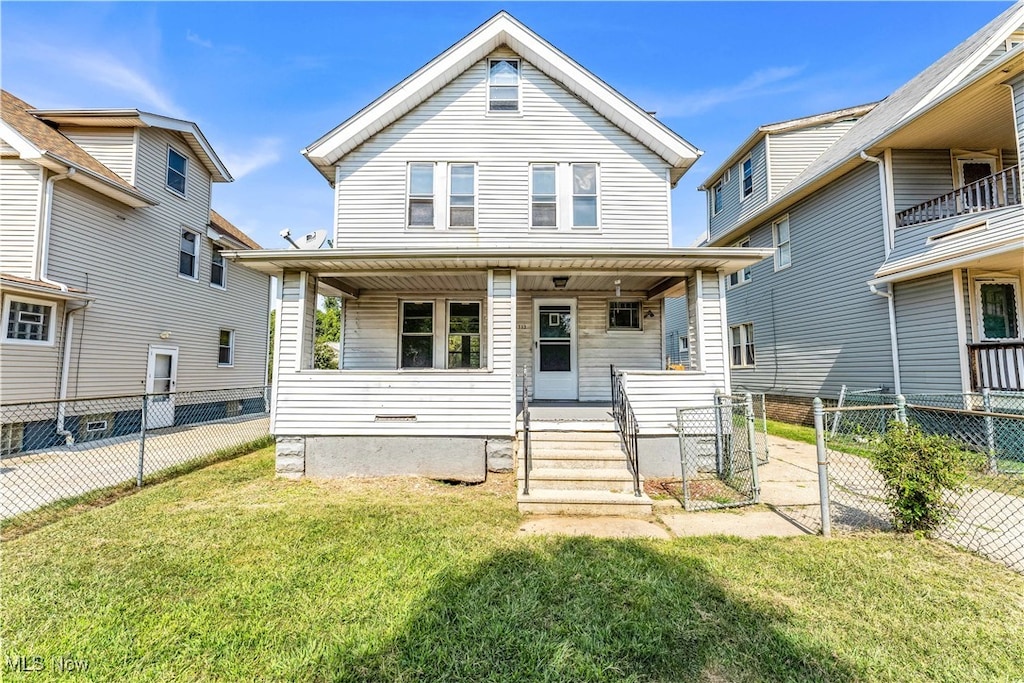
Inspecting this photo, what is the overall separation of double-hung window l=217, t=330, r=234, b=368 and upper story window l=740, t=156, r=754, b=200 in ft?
63.4

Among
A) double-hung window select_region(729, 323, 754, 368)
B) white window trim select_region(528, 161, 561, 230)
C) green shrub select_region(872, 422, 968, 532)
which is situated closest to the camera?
green shrub select_region(872, 422, 968, 532)

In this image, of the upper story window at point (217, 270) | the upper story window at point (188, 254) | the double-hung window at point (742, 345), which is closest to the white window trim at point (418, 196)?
the upper story window at point (188, 254)

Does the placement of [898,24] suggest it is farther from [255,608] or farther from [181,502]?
[181,502]

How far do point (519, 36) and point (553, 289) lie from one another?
547 cm

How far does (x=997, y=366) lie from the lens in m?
7.28

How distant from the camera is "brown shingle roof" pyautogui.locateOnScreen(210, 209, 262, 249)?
14.8 meters

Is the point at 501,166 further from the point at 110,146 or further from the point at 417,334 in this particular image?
the point at 110,146

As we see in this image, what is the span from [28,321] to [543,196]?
11146 mm

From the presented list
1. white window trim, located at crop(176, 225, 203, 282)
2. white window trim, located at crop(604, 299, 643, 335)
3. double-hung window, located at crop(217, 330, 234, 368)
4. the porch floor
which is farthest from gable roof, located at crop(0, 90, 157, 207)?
white window trim, located at crop(604, 299, 643, 335)

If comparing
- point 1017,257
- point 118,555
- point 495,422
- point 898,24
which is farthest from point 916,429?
point 898,24

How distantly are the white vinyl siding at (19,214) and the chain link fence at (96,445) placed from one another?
3.08 m

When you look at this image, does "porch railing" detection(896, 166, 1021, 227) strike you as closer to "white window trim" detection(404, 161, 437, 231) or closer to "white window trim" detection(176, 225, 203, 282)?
"white window trim" detection(404, 161, 437, 231)

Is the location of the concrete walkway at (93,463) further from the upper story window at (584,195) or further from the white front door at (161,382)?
the upper story window at (584,195)

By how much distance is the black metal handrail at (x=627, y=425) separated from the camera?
550 cm
